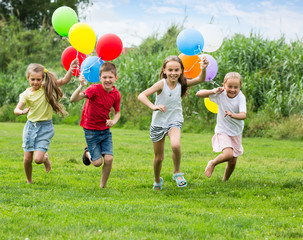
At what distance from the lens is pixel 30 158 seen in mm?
5672

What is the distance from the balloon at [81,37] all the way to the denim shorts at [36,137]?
1181 mm

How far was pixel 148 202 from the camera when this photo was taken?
475cm

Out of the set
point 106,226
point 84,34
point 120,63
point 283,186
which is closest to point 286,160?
point 283,186

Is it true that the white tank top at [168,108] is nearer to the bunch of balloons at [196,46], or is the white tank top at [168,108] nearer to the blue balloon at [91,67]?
the bunch of balloons at [196,46]

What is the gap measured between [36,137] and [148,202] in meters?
1.96

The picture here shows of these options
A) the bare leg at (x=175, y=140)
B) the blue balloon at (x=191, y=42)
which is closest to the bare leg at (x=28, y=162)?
the bare leg at (x=175, y=140)

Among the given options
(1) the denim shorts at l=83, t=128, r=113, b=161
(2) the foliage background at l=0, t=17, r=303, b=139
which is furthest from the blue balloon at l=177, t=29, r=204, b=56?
(2) the foliage background at l=0, t=17, r=303, b=139

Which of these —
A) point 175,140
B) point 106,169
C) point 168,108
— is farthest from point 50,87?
point 175,140

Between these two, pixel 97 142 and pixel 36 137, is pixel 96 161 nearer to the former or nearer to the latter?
pixel 97 142

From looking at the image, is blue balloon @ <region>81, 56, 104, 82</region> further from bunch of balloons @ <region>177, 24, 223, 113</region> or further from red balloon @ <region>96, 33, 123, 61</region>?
bunch of balloons @ <region>177, 24, 223, 113</region>

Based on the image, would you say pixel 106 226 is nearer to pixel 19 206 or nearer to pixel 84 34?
pixel 19 206

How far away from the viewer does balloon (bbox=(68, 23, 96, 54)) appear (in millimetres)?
5473

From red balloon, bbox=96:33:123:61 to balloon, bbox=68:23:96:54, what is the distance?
0.49 feet

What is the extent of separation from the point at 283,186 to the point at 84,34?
343cm
